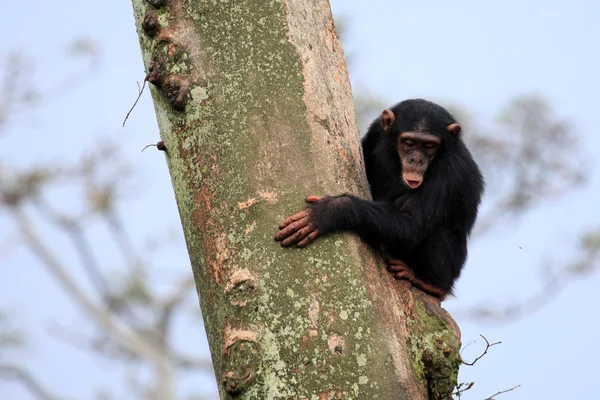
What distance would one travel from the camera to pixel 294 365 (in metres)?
2.73

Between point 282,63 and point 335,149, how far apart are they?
0.40 m

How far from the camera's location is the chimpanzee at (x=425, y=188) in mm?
4398

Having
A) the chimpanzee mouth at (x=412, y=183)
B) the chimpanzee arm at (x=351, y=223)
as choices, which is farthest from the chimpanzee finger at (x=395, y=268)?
the chimpanzee mouth at (x=412, y=183)

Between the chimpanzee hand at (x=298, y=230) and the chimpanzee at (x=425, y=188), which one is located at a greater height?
the chimpanzee hand at (x=298, y=230)

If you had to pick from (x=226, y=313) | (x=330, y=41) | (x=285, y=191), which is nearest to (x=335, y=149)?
(x=285, y=191)

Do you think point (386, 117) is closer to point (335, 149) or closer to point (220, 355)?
point (335, 149)

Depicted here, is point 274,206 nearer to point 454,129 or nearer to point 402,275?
point 402,275

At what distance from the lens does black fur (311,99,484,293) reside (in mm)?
4395

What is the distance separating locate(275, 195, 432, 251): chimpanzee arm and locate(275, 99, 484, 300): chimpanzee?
0.05ft

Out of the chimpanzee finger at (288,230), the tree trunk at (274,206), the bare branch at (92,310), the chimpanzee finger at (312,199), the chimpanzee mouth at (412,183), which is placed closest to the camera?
the tree trunk at (274,206)

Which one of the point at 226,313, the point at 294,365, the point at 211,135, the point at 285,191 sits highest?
the point at 211,135

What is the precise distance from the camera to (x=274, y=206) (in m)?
3.01

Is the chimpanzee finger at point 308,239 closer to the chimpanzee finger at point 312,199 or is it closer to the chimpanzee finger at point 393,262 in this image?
the chimpanzee finger at point 312,199

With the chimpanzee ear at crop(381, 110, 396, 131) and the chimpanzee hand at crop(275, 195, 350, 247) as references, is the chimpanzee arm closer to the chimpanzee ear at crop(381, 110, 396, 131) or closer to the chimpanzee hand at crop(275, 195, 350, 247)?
the chimpanzee hand at crop(275, 195, 350, 247)
